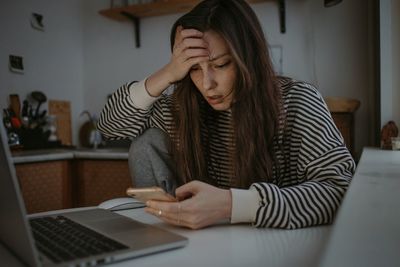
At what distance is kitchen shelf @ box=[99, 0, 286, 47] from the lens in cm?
246

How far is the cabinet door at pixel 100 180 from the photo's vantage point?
233 cm

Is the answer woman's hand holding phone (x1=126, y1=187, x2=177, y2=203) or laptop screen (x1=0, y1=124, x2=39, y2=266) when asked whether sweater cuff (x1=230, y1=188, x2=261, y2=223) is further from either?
laptop screen (x1=0, y1=124, x2=39, y2=266)

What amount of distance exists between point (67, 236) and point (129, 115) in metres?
0.62

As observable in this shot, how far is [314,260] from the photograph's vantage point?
0.49m

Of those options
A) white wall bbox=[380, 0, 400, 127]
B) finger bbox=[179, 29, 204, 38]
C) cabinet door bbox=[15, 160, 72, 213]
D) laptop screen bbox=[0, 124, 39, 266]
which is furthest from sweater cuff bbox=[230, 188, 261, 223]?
cabinet door bbox=[15, 160, 72, 213]

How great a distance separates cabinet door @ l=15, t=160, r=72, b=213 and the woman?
43.3 inches

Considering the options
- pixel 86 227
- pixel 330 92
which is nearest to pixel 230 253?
pixel 86 227

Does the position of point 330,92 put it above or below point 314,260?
above

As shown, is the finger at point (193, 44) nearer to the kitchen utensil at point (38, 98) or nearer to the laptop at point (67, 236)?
the laptop at point (67, 236)

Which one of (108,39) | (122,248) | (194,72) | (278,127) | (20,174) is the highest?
(108,39)

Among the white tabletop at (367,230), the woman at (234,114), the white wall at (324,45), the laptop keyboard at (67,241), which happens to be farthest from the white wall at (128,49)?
the laptop keyboard at (67,241)

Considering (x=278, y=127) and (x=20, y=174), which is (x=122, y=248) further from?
(x=20, y=174)

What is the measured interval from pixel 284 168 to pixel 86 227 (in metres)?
0.54

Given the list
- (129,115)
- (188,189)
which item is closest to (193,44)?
(129,115)
